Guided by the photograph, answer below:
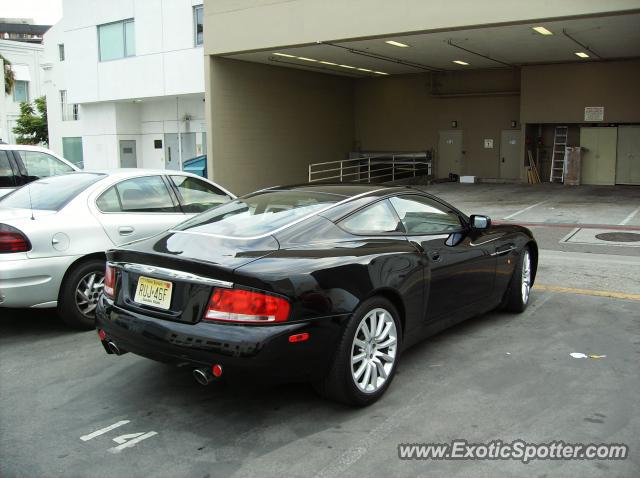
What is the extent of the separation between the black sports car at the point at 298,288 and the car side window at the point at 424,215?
1cm

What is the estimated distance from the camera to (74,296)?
6074 mm

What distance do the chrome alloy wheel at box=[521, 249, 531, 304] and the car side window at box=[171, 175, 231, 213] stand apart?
3.37m

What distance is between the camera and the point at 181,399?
4539 mm

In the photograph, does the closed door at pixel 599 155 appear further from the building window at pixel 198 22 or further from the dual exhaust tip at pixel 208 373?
the dual exhaust tip at pixel 208 373

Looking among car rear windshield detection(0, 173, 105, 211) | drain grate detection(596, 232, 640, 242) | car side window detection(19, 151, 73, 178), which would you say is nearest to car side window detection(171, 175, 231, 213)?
car rear windshield detection(0, 173, 105, 211)

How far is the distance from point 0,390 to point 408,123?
25433 mm

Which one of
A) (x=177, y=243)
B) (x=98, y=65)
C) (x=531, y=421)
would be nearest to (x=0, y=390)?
(x=177, y=243)

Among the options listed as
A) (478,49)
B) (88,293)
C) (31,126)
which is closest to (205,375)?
(88,293)

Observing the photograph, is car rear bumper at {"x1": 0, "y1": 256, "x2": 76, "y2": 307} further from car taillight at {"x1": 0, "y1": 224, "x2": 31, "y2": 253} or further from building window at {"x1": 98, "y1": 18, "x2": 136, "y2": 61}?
building window at {"x1": 98, "y1": 18, "x2": 136, "y2": 61}

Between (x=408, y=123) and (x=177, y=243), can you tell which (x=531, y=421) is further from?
(x=408, y=123)

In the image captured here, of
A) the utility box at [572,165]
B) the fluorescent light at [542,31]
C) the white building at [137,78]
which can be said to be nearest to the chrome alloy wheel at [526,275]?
the fluorescent light at [542,31]

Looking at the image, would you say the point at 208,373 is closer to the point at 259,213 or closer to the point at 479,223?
the point at 259,213

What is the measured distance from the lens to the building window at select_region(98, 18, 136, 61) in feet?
92.4

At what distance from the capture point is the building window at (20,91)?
5588cm
